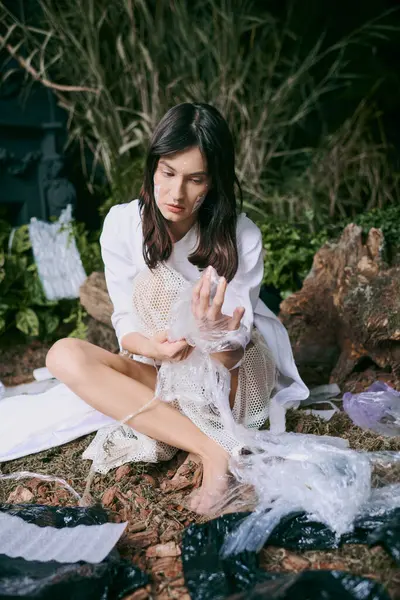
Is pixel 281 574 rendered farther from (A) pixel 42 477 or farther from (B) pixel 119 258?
(B) pixel 119 258

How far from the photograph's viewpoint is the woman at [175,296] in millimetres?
2309

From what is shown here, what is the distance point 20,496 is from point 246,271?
1.16 metres

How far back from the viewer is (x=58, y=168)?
15.8 ft

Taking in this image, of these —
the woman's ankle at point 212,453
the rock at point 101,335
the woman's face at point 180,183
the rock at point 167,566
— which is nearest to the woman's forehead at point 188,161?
the woman's face at point 180,183

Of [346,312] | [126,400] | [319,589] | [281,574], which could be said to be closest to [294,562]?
[281,574]

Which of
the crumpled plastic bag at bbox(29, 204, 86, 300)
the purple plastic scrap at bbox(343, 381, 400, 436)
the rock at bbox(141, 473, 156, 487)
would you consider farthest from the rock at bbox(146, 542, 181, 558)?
the crumpled plastic bag at bbox(29, 204, 86, 300)

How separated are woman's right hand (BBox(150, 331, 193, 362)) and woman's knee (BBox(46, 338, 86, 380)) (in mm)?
269

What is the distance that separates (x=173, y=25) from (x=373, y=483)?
402 centimetres

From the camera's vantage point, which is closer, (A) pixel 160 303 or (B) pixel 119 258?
(A) pixel 160 303

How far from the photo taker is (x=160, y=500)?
228 centimetres

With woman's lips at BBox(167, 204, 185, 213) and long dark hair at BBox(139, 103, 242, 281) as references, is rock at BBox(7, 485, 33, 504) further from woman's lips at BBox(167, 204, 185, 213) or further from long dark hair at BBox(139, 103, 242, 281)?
woman's lips at BBox(167, 204, 185, 213)

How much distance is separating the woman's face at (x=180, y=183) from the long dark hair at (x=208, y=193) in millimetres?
26

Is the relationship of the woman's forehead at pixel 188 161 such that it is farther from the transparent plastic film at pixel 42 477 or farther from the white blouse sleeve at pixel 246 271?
the transparent plastic film at pixel 42 477

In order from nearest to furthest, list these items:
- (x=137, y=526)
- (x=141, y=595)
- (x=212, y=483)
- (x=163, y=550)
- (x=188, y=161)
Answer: (x=141, y=595) < (x=163, y=550) < (x=137, y=526) < (x=212, y=483) < (x=188, y=161)
